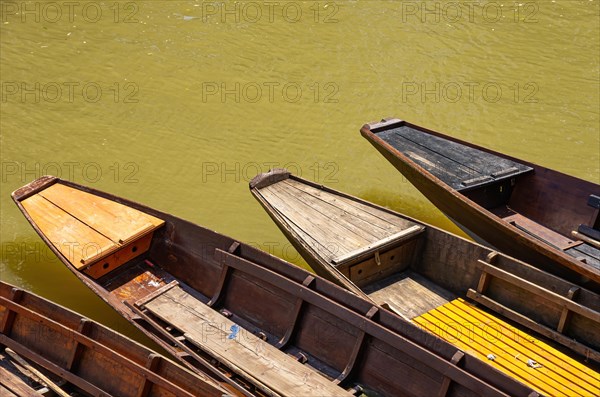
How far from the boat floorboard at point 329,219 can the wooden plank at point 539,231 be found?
1.73m

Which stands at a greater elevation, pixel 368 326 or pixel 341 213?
pixel 341 213

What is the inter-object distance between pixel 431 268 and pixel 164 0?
1025cm

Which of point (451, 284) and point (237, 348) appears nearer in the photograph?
point (237, 348)

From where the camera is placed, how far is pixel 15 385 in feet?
27.9

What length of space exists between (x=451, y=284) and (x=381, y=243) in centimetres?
108

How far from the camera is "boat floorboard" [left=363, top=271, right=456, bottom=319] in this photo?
982 cm

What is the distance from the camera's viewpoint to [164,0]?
17.6 metres

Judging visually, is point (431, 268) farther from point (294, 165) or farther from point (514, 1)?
point (514, 1)

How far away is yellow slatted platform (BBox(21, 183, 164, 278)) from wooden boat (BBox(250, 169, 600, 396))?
1771mm

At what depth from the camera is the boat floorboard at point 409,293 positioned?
9.82 metres

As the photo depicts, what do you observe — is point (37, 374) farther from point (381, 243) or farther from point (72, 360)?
point (381, 243)

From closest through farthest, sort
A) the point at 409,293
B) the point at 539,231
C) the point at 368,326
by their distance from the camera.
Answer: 1. the point at 368,326
2. the point at 409,293
3. the point at 539,231

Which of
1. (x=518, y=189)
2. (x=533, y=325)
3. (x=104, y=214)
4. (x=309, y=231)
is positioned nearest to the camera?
(x=533, y=325)

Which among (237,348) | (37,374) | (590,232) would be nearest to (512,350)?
(590,232)
